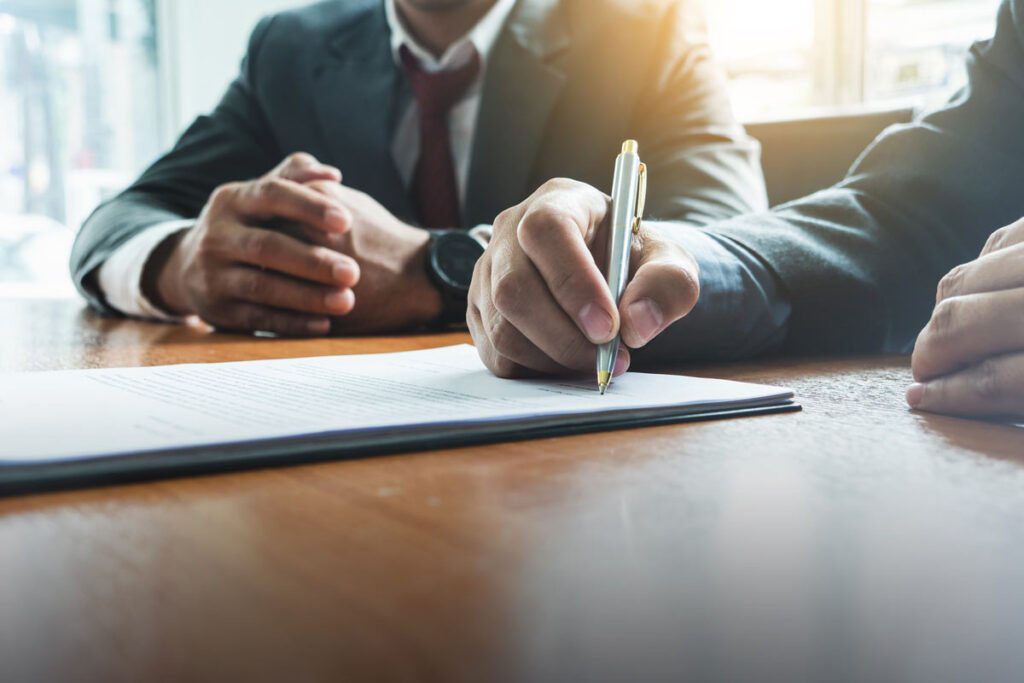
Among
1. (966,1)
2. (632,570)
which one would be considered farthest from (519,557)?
(966,1)

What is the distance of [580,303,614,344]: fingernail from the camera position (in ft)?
1.38

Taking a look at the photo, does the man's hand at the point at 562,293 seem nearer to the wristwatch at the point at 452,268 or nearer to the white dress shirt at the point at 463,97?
the wristwatch at the point at 452,268

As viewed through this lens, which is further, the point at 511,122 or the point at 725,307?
the point at 511,122

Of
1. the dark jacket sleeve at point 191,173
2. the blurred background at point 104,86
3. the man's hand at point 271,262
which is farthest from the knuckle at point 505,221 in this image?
the blurred background at point 104,86

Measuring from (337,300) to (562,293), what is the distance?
0.42 m

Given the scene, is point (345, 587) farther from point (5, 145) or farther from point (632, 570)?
point (5, 145)

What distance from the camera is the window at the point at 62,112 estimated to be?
3.29 m

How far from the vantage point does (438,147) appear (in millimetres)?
1290

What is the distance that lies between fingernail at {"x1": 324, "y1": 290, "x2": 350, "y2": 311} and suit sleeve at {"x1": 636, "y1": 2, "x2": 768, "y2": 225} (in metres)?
0.41

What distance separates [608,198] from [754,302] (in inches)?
6.0

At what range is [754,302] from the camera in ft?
2.06

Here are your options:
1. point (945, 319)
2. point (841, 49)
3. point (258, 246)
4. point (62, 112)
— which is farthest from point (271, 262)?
point (62, 112)

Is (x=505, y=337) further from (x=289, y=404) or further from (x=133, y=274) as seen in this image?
(x=133, y=274)

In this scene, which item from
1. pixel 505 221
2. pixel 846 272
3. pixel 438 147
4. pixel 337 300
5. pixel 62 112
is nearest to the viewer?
pixel 505 221
